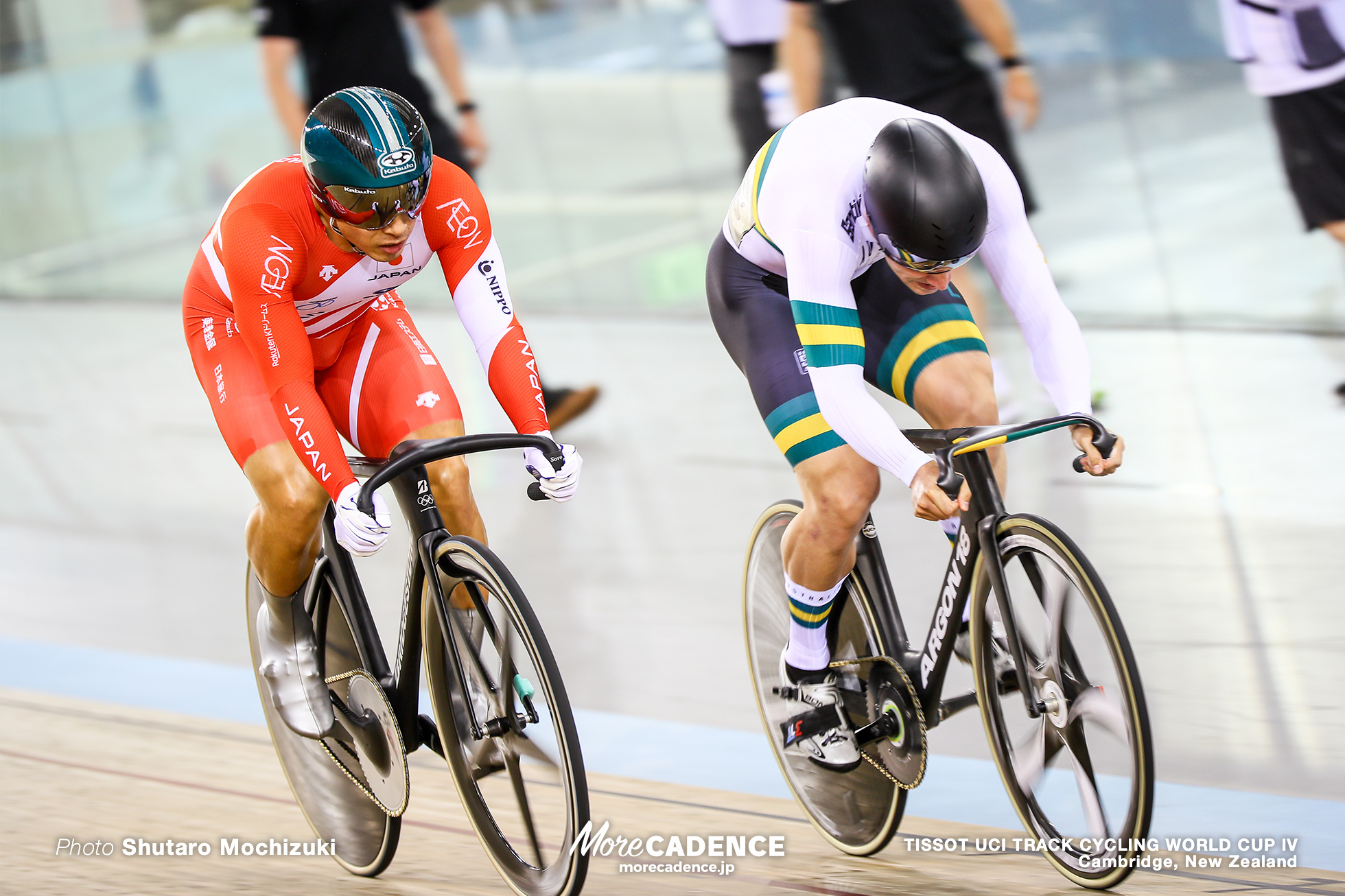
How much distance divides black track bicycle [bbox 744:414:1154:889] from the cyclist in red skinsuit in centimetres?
66

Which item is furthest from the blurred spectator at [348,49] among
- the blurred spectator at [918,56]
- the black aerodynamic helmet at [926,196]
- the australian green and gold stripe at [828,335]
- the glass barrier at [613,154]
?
the black aerodynamic helmet at [926,196]

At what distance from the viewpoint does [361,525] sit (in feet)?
7.75

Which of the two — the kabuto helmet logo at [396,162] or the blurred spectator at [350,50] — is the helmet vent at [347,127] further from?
the blurred spectator at [350,50]

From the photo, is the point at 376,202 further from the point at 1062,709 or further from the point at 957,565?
the point at 1062,709

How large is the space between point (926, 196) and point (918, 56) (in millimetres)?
2656

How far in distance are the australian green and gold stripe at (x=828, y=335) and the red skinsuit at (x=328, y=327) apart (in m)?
0.50

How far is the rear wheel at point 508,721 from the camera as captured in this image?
92.5 inches

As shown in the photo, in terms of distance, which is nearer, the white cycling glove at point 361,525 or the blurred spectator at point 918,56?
the white cycling glove at point 361,525

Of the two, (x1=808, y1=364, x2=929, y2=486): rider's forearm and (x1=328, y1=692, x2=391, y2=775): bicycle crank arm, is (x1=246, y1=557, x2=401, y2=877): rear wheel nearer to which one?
(x1=328, y1=692, x2=391, y2=775): bicycle crank arm

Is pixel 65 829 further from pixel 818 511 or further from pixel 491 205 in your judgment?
pixel 491 205

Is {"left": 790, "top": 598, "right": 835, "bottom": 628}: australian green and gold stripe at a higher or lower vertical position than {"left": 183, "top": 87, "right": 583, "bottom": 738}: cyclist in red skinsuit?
lower

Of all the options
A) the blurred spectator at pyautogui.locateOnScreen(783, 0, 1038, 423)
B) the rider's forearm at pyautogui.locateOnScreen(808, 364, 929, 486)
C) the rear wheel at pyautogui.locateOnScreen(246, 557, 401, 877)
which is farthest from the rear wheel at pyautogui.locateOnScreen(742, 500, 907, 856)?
the blurred spectator at pyautogui.locateOnScreen(783, 0, 1038, 423)

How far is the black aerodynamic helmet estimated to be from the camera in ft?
7.20

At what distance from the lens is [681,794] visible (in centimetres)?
315
